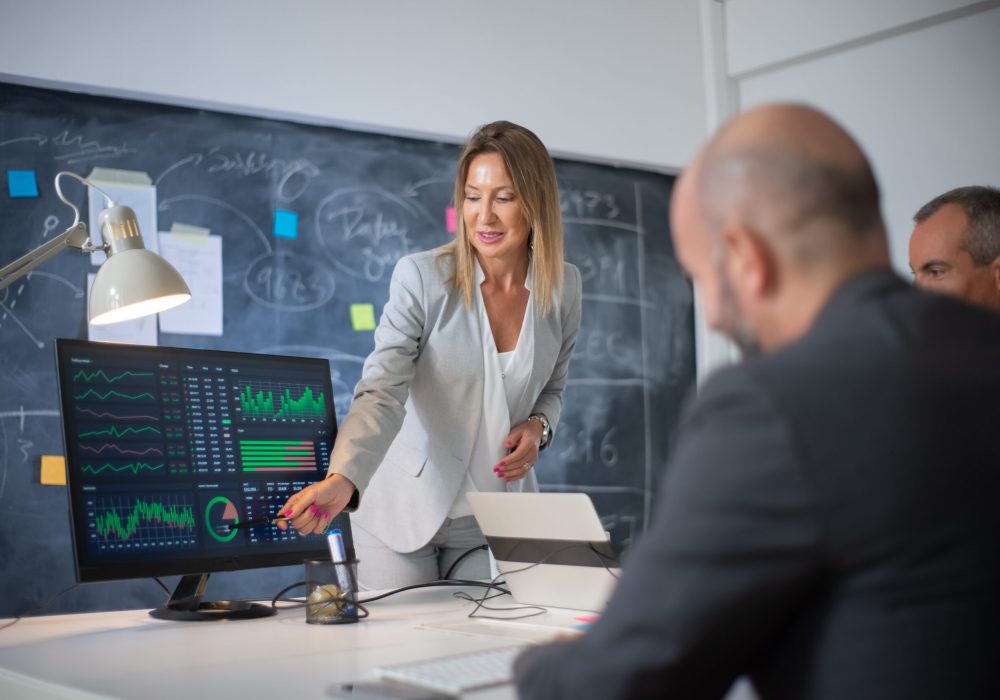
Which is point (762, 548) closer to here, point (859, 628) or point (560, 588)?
point (859, 628)

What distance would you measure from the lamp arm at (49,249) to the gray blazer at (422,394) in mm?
633

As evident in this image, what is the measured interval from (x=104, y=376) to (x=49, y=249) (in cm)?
26

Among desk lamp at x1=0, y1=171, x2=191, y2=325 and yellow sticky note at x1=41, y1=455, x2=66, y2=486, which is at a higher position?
desk lamp at x1=0, y1=171, x2=191, y2=325

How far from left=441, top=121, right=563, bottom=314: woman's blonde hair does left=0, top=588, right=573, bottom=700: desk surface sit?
2.75ft

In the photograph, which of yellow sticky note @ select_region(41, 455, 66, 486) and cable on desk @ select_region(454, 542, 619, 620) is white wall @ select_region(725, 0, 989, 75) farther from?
yellow sticky note @ select_region(41, 455, 66, 486)

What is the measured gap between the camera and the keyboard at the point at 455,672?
3.84ft

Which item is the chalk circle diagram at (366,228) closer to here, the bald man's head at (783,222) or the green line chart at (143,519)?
the green line chart at (143,519)

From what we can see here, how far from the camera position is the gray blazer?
2.23 meters

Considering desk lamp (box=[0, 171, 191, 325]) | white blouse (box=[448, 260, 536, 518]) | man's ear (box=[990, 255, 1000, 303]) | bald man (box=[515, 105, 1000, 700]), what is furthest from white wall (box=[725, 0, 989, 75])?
bald man (box=[515, 105, 1000, 700])

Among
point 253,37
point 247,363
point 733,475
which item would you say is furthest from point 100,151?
point 733,475

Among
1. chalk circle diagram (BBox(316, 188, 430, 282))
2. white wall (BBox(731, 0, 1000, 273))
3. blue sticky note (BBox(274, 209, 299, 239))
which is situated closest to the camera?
blue sticky note (BBox(274, 209, 299, 239))

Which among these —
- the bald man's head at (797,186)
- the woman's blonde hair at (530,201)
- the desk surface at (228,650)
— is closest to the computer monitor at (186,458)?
the desk surface at (228,650)

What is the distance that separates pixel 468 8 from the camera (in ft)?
12.5

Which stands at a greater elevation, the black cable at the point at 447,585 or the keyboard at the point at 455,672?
the keyboard at the point at 455,672
